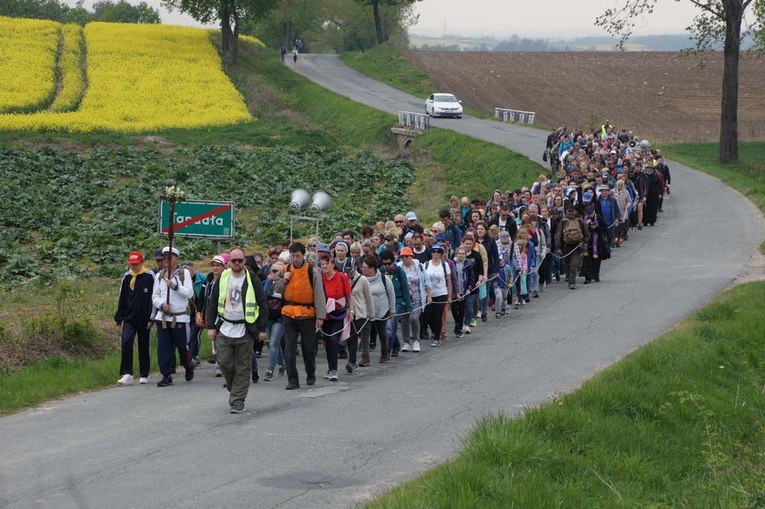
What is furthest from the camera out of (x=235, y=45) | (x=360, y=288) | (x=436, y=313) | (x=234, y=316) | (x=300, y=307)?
(x=235, y=45)

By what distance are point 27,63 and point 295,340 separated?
5735cm

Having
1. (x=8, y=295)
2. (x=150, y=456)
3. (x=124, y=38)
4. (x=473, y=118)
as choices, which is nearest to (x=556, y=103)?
(x=473, y=118)

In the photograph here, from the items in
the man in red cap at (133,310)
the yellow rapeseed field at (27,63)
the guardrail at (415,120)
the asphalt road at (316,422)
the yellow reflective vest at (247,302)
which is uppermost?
the yellow rapeseed field at (27,63)

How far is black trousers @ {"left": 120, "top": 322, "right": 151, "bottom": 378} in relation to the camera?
14375 millimetres

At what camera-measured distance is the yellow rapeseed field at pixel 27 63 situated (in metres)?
57.8

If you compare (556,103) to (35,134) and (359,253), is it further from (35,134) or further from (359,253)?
(359,253)

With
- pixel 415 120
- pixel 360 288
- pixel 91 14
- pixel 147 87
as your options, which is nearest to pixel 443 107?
pixel 415 120

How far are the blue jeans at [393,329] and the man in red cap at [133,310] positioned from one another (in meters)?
3.53

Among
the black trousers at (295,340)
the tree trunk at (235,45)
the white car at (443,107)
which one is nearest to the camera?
the black trousers at (295,340)

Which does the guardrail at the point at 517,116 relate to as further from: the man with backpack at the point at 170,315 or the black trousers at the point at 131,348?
the black trousers at the point at 131,348

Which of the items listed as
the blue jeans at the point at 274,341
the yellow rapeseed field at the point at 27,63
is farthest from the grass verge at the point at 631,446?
the yellow rapeseed field at the point at 27,63

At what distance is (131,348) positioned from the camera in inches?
571

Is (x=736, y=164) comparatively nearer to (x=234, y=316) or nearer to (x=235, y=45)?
(x=234, y=316)

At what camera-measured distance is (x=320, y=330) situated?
14.6m
